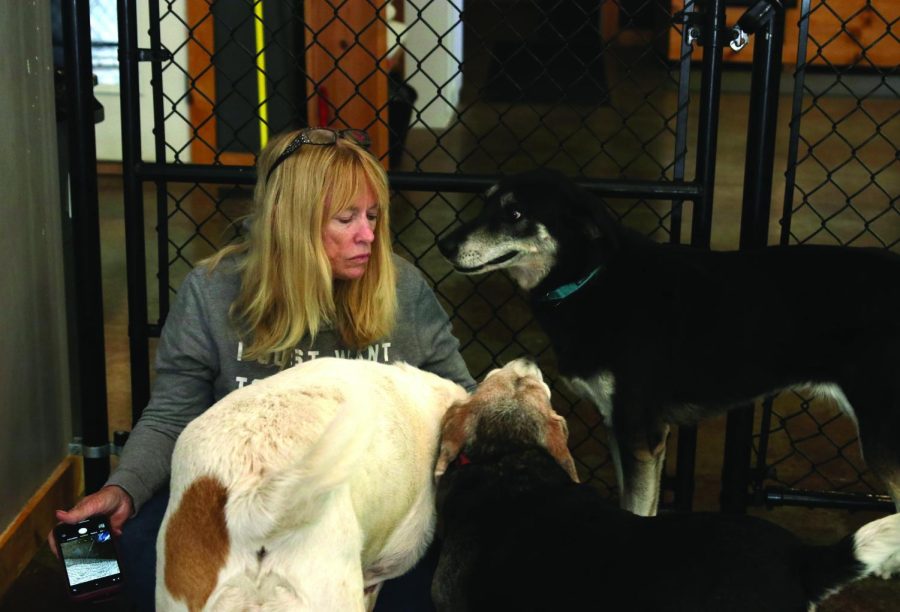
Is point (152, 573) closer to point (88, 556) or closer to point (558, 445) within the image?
point (88, 556)

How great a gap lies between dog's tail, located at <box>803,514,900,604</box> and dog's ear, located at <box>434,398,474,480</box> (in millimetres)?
722

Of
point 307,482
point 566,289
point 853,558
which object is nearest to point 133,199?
point 566,289

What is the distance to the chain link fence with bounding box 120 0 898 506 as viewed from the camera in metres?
3.29

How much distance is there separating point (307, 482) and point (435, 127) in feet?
27.7

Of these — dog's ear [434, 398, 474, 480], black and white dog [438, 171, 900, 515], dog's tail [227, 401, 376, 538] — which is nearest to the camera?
dog's tail [227, 401, 376, 538]

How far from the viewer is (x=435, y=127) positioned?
32.5 ft

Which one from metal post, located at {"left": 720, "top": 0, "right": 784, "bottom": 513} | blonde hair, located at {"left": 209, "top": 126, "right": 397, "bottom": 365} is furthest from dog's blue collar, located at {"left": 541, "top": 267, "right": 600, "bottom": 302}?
blonde hair, located at {"left": 209, "top": 126, "right": 397, "bottom": 365}

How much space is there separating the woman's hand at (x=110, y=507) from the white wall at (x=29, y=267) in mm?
688

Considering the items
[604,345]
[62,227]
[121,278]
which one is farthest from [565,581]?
[121,278]

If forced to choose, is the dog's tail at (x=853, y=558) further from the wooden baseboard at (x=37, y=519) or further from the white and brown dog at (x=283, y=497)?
the wooden baseboard at (x=37, y=519)

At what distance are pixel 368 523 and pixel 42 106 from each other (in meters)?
1.85

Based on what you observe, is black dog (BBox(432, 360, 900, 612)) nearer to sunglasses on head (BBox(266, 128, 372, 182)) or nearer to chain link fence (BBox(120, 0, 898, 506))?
sunglasses on head (BBox(266, 128, 372, 182))

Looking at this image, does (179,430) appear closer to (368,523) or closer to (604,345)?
(368,523)

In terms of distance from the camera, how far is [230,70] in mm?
7391
